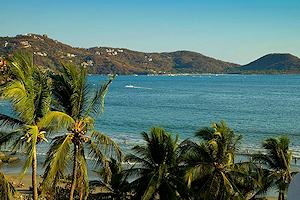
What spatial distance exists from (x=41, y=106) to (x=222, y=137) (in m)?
7.57

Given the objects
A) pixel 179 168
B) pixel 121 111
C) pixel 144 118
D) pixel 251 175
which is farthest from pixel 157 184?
pixel 121 111

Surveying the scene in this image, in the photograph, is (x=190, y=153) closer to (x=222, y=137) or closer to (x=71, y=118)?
(x=222, y=137)

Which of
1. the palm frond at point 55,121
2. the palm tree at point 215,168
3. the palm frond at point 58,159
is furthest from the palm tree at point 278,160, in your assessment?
the palm frond at point 55,121

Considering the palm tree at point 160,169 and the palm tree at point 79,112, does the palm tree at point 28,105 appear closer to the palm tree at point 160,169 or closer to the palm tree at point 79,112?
the palm tree at point 79,112

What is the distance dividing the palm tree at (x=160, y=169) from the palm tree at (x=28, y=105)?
16.4 feet

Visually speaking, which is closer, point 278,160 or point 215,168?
point 215,168

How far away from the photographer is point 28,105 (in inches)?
452

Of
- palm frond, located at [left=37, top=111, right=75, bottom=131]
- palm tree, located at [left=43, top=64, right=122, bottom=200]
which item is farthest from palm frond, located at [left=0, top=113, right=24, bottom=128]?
palm tree, located at [left=43, top=64, right=122, bottom=200]

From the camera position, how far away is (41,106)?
12344 millimetres

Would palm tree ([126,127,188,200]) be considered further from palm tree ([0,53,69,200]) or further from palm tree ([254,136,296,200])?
palm tree ([0,53,69,200])

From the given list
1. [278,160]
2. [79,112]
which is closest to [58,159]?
[79,112]

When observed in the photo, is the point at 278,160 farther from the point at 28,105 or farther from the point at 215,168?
the point at 28,105

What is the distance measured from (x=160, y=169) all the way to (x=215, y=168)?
2060mm

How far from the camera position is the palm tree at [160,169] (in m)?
16.3
